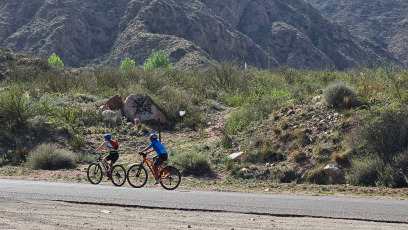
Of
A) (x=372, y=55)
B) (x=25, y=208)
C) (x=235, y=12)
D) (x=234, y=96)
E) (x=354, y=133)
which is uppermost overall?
(x=235, y=12)

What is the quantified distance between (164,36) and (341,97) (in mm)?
64702

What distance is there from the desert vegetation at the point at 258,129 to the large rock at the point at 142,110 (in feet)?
2.21

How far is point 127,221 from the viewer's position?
26.4ft

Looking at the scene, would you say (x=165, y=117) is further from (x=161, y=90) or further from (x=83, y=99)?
(x=83, y=99)

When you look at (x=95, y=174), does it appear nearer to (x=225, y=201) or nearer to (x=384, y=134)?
(x=225, y=201)

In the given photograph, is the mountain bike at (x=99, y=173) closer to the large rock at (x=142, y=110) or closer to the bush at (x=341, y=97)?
the bush at (x=341, y=97)

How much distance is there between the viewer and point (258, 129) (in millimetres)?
18250

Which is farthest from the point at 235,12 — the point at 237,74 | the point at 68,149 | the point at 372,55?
the point at 68,149

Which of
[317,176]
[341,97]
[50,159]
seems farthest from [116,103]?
[317,176]

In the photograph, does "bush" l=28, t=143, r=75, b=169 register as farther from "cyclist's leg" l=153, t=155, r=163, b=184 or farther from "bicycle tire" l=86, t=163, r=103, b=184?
"cyclist's leg" l=153, t=155, r=163, b=184

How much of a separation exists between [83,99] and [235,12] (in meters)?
89.2

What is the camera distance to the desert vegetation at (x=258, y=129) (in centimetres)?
1440

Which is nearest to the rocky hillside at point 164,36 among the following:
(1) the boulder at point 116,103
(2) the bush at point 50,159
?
(1) the boulder at point 116,103

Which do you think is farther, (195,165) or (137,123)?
(137,123)
